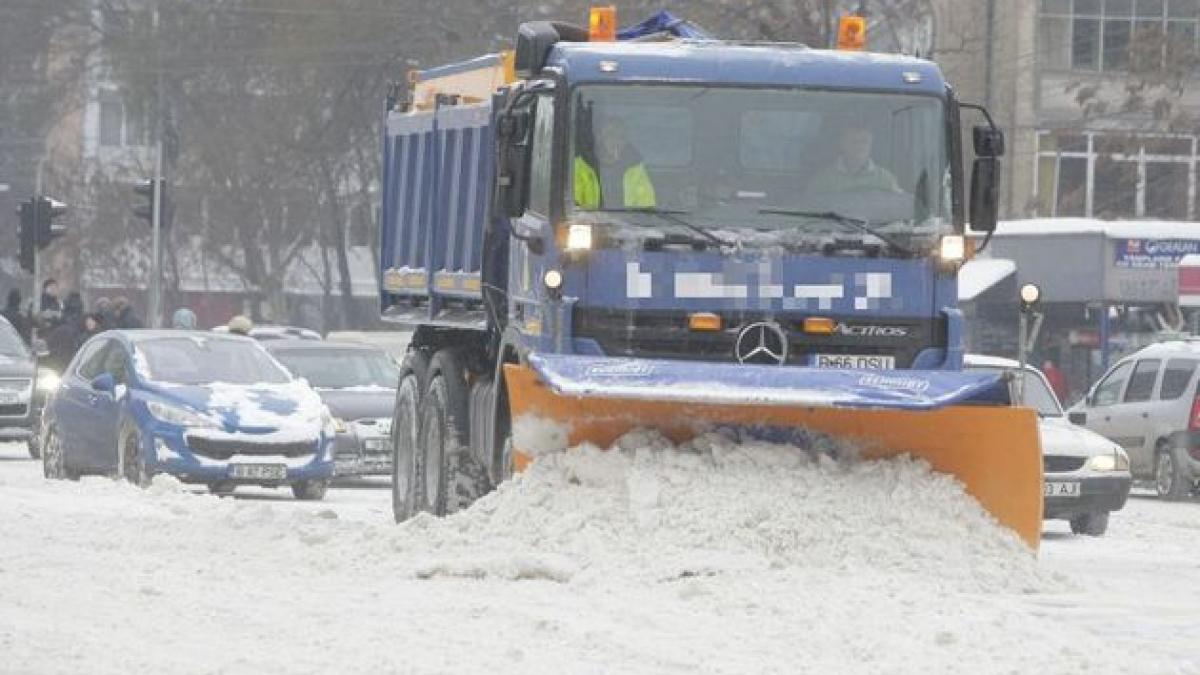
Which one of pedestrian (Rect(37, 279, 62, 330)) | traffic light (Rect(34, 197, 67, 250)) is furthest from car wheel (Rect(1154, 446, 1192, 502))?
traffic light (Rect(34, 197, 67, 250))

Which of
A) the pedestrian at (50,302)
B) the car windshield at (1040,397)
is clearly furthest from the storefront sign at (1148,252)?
the car windshield at (1040,397)

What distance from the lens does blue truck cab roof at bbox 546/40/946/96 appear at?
16.7m

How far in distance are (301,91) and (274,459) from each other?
4317 cm

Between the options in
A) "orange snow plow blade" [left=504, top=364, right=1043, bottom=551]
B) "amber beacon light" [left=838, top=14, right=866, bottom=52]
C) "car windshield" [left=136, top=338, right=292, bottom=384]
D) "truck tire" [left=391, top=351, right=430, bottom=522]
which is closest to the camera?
"orange snow plow blade" [left=504, top=364, right=1043, bottom=551]

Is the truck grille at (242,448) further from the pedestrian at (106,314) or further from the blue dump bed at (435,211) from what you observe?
the pedestrian at (106,314)

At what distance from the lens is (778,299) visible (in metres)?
16.4

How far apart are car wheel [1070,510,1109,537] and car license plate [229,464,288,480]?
6.53 metres

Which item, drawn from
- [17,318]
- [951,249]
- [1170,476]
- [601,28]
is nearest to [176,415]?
[601,28]

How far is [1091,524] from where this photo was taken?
23375 millimetres

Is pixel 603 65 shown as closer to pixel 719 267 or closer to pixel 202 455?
pixel 719 267

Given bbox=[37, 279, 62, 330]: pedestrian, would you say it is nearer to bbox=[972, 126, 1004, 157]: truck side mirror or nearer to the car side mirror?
the car side mirror

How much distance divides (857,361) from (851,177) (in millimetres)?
984

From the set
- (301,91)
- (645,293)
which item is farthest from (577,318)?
(301,91)

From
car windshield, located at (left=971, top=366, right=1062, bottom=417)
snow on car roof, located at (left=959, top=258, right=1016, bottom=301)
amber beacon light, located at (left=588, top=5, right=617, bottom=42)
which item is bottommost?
car windshield, located at (left=971, top=366, right=1062, bottom=417)
